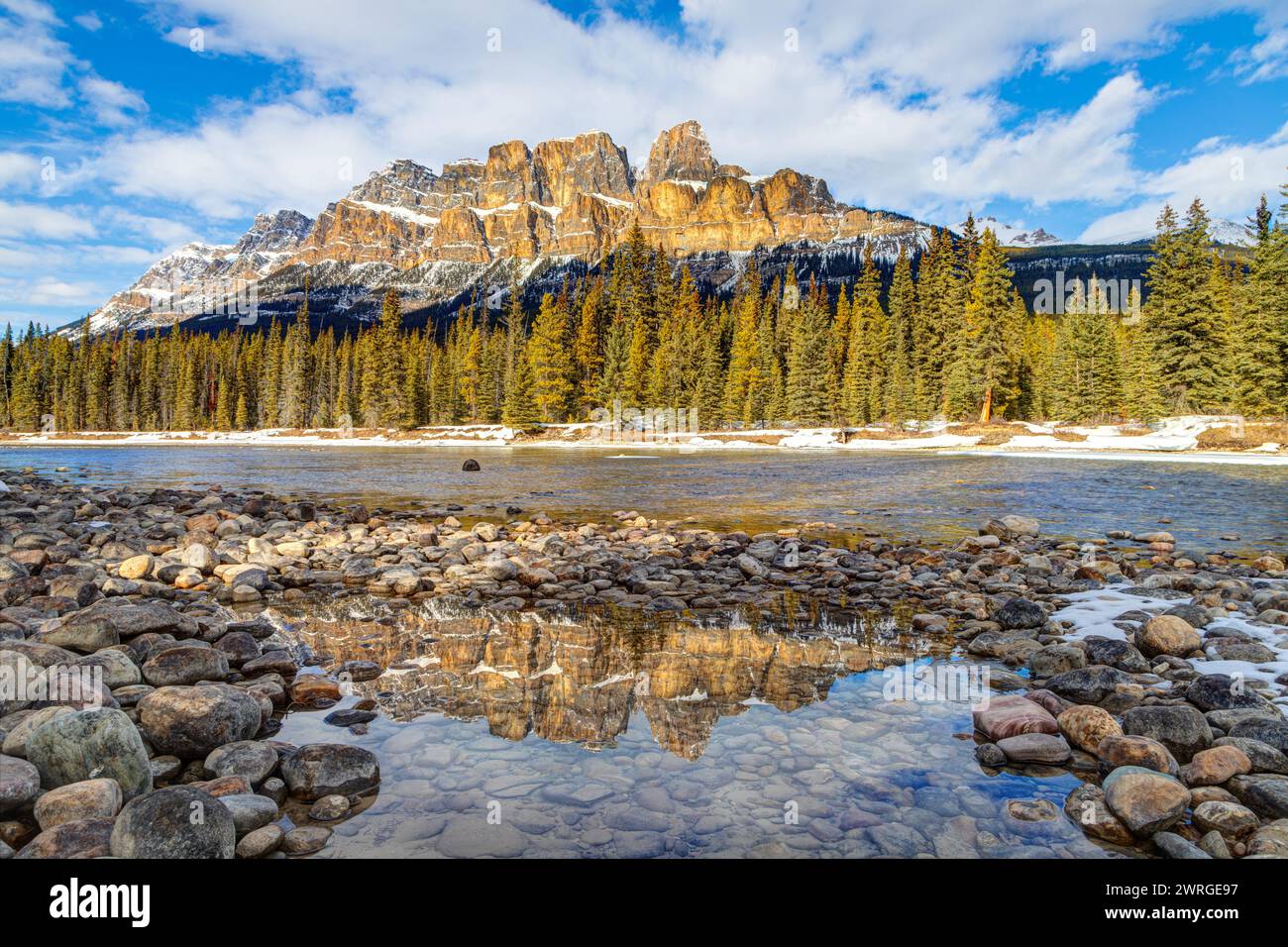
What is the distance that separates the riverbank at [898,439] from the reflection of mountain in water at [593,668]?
34.8 m

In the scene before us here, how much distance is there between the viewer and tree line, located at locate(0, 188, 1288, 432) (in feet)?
153

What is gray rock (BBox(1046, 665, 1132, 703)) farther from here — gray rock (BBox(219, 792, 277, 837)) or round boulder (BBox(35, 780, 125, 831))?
round boulder (BBox(35, 780, 125, 831))

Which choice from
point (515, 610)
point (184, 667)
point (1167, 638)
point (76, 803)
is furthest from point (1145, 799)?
point (184, 667)

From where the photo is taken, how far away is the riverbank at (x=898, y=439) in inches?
1405

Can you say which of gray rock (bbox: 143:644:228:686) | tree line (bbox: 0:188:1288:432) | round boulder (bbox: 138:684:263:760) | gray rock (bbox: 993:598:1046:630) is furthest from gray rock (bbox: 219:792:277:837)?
tree line (bbox: 0:188:1288:432)

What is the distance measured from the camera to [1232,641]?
6.29 m

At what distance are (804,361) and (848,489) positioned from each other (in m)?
45.0

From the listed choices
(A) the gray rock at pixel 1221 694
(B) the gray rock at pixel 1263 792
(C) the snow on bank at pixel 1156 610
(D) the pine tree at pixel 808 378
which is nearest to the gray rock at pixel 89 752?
(B) the gray rock at pixel 1263 792

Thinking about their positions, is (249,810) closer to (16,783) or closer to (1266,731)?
(16,783)

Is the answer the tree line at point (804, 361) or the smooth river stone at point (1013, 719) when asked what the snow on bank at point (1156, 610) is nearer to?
the smooth river stone at point (1013, 719)

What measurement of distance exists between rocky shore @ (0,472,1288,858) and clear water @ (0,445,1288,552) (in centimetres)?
245

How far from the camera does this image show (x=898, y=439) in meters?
51.6
